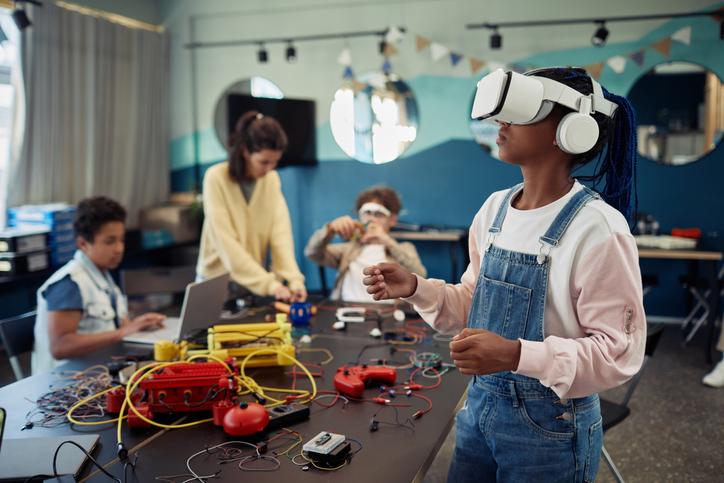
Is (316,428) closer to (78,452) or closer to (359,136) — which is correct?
(78,452)

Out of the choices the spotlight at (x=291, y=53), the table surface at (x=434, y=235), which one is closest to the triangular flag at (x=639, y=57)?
the table surface at (x=434, y=235)

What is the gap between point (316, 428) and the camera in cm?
152

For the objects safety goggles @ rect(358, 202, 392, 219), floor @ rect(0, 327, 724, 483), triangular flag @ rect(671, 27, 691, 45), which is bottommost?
floor @ rect(0, 327, 724, 483)

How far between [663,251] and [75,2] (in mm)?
5185

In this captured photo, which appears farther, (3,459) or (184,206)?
(184,206)

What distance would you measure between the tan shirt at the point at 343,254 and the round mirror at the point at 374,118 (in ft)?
8.87

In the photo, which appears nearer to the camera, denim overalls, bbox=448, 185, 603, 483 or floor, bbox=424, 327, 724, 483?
denim overalls, bbox=448, 185, 603, 483

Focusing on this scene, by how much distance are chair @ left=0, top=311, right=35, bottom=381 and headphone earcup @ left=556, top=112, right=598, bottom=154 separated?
2191 mm

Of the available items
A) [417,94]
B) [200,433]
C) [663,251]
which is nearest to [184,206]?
[417,94]

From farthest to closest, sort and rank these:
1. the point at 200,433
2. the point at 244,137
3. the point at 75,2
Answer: the point at 75,2
the point at 244,137
the point at 200,433

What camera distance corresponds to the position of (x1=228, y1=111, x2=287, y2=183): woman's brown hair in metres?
2.94

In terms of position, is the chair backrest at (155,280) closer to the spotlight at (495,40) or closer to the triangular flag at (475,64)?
the spotlight at (495,40)

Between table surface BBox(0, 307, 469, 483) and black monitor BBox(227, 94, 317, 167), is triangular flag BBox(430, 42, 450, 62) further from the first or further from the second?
table surface BBox(0, 307, 469, 483)

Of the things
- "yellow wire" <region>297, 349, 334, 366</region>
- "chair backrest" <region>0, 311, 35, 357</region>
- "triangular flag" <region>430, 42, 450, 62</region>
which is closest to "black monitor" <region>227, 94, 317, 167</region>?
"triangular flag" <region>430, 42, 450, 62</region>
